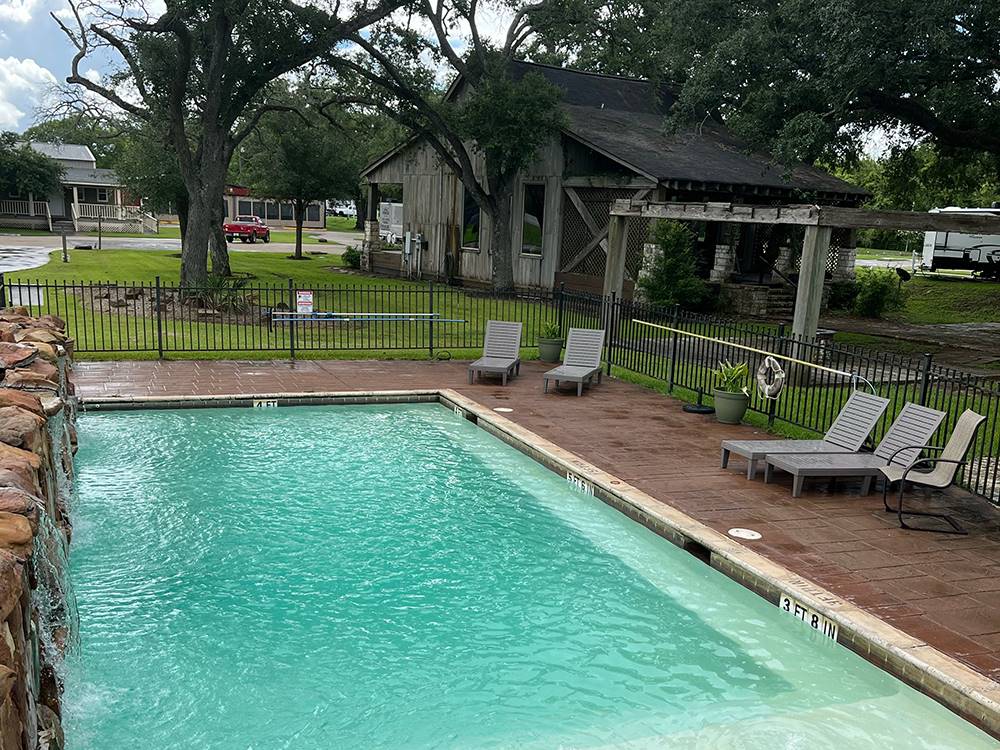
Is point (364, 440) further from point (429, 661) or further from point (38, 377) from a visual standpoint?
point (429, 661)

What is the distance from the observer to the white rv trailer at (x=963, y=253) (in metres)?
34.6

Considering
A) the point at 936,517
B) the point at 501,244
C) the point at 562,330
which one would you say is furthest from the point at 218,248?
the point at 936,517

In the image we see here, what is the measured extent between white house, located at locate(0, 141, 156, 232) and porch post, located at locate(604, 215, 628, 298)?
4277 cm

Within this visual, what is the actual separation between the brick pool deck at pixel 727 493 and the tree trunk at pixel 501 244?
11414 mm

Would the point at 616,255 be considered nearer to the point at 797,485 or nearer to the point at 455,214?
the point at 797,485

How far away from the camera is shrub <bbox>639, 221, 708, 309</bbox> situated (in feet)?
69.2

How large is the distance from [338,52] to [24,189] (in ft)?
119

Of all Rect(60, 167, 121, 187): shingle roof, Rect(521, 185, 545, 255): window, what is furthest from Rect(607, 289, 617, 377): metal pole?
Rect(60, 167, 121, 187): shingle roof

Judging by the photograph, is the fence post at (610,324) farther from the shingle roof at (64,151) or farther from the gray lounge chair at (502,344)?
the shingle roof at (64,151)

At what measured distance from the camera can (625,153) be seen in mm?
22266

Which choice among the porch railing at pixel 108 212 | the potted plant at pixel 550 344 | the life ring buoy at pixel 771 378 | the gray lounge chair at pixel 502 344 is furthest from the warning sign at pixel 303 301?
the porch railing at pixel 108 212

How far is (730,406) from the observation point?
11.5 metres

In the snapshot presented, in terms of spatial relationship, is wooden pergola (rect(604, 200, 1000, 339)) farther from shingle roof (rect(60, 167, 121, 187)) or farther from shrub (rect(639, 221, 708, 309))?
shingle roof (rect(60, 167, 121, 187))

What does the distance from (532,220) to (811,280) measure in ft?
46.8
